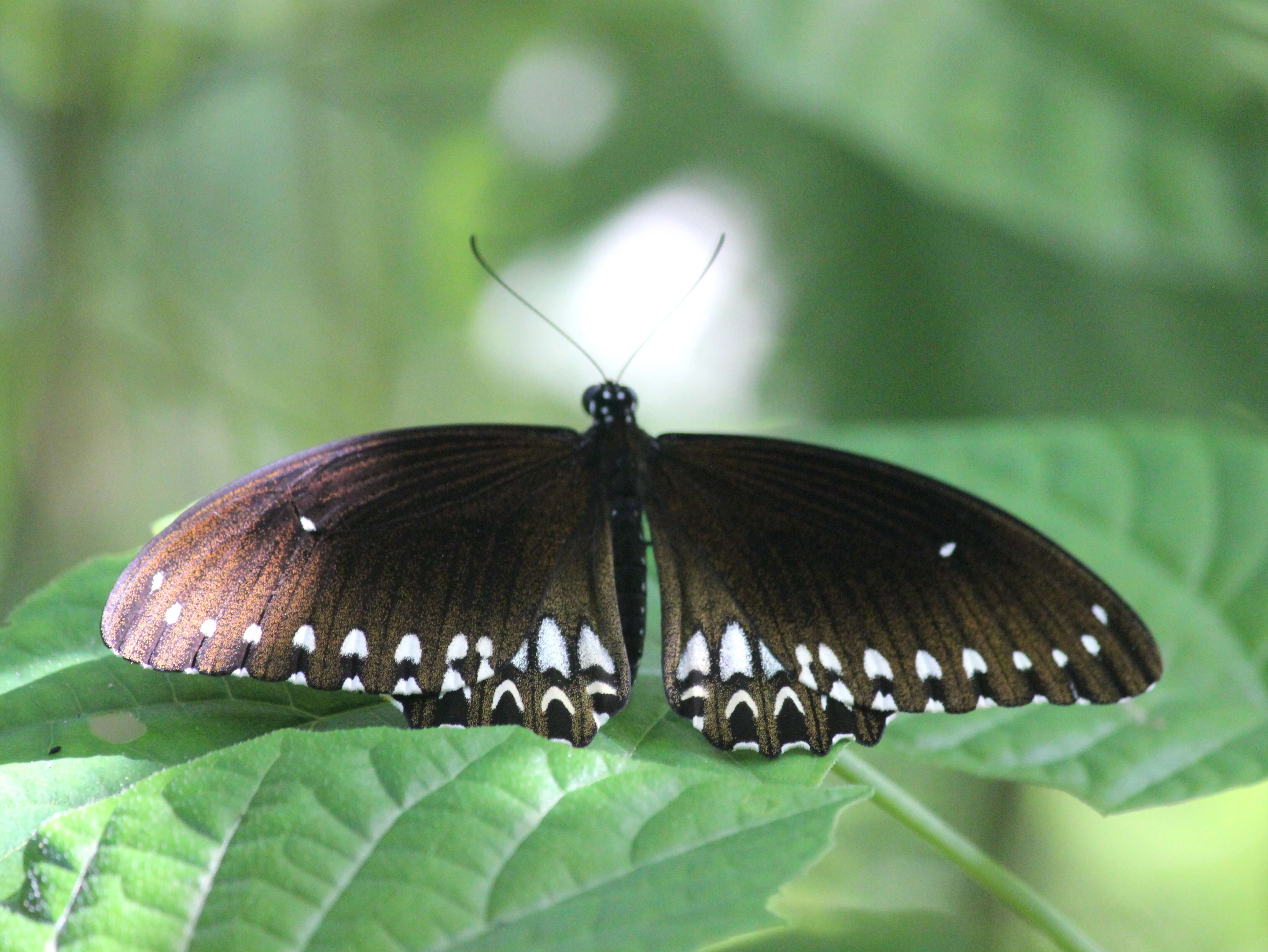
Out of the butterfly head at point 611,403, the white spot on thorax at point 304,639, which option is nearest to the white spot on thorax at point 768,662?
the butterfly head at point 611,403

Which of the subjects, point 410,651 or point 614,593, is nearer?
point 410,651

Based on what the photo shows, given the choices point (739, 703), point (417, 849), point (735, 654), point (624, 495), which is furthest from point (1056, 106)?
point (417, 849)

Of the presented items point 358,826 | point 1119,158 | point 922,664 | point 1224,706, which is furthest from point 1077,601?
point 1119,158

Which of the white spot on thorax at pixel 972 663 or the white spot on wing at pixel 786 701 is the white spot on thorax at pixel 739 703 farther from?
the white spot on thorax at pixel 972 663

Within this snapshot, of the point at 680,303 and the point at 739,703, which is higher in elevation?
the point at 680,303

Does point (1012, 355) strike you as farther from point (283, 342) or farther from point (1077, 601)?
point (283, 342)

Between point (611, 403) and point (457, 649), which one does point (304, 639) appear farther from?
point (611, 403)
